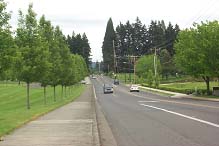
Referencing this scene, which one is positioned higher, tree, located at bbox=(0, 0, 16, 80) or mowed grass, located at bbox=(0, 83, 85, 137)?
tree, located at bbox=(0, 0, 16, 80)

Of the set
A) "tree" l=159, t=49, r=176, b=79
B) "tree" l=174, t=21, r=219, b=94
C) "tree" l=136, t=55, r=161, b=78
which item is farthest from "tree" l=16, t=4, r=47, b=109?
"tree" l=159, t=49, r=176, b=79

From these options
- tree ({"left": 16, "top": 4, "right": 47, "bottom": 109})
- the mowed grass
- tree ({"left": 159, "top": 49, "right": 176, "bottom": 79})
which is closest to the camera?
the mowed grass

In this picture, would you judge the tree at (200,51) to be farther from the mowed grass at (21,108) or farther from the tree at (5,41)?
the tree at (5,41)

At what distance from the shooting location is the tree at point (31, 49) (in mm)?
36312

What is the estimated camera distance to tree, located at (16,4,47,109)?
1430 inches

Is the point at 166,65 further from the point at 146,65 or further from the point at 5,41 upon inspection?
the point at 5,41

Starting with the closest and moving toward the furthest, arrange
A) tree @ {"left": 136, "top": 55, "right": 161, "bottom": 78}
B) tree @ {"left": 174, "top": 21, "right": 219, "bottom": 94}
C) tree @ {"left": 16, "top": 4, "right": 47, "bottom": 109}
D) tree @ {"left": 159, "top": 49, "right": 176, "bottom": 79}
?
1. tree @ {"left": 16, "top": 4, "right": 47, "bottom": 109}
2. tree @ {"left": 174, "top": 21, "right": 219, "bottom": 94}
3. tree @ {"left": 136, "top": 55, "right": 161, "bottom": 78}
4. tree @ {"left": 159, "top": 49, "right": 176, "bottom": 79}

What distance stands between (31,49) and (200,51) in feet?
97.6

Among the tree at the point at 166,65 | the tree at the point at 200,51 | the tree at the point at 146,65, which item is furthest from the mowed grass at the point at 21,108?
the tree at the point at 166,65

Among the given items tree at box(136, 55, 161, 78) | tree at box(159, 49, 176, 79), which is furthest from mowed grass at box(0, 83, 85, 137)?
tree at box(159, 49, 176, 79)

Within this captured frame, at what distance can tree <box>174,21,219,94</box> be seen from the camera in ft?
198

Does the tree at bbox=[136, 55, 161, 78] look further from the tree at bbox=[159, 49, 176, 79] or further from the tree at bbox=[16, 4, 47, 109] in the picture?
the tree at bbox=[16, 4, 47, 109]

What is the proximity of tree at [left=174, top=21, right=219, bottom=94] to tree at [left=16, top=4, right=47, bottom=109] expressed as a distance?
27.8 metres

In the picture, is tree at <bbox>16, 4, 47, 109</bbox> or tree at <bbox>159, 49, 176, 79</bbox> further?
tree at <bbox>159, 49, 176, 79</bbox>
